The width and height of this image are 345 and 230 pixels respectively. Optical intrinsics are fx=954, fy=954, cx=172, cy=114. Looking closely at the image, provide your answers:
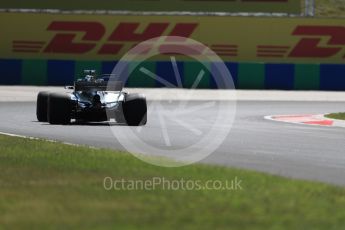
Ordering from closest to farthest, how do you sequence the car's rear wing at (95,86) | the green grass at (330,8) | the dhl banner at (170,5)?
the car's rear wing at (95,86)
the dhl banner at (170,5)
the green grass at (330,8)

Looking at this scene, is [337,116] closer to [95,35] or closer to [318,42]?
[318,42]

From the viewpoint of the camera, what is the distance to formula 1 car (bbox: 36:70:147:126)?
58.1 feet

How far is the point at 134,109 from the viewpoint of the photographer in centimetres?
1783

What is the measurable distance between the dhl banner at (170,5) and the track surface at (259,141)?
2020 cm

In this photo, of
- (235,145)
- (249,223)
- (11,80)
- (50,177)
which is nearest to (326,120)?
(235,145)

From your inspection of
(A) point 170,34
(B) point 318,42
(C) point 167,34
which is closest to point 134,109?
(A) point 170,34

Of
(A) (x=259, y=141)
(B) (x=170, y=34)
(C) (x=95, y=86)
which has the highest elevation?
(B) (x=170, y=34)

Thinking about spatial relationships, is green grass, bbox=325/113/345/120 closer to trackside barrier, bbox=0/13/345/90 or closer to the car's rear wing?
the car's rear wing

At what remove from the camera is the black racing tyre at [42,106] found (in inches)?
715

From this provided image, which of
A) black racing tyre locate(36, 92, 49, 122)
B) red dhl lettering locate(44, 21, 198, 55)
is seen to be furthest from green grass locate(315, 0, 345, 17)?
black racing tyre locate(36, 92, 49, 122)

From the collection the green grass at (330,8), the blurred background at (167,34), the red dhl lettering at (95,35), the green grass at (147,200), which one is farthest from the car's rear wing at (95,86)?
the green grass at (330,8)

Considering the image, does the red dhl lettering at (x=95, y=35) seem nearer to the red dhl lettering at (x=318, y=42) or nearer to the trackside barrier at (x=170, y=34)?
the trackside barrier at (x=170, y=34)

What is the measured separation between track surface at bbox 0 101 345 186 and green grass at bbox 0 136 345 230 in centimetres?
122

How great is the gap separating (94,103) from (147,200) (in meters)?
9.65
